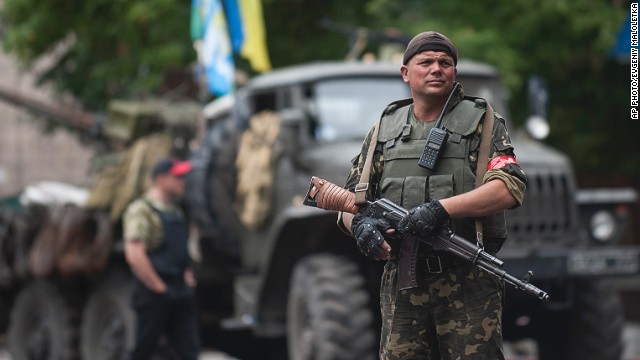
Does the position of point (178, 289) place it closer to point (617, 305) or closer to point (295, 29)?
point (617, 305)

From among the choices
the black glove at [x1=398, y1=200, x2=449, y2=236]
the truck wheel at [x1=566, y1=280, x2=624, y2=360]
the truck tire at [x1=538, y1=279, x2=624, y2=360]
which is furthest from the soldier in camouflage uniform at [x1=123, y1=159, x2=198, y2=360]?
the black glove at [x1=398, y1=200, x2=449, y2=236]

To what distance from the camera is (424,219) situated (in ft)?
17.8

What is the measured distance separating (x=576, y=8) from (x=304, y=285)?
7814 millimetres

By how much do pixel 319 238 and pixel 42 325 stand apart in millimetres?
4229

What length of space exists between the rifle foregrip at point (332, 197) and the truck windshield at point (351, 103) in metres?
4.82

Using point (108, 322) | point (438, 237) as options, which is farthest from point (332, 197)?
point (108, 322)

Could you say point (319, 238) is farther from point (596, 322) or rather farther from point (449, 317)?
point (449, 317)

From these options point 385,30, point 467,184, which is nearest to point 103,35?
point 385,30

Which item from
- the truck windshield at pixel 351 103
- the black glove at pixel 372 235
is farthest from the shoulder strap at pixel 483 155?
the truck windshield at pixel 351 103

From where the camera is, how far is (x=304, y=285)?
33.4ft

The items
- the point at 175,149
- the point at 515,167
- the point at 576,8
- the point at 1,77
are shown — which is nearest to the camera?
the point at 515,167

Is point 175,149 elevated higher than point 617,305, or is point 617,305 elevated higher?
point 175,149

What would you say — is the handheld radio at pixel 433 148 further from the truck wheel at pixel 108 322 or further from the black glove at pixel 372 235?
the truck wheel at pixel 108 322

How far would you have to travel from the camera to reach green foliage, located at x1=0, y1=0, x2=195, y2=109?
1862cm
